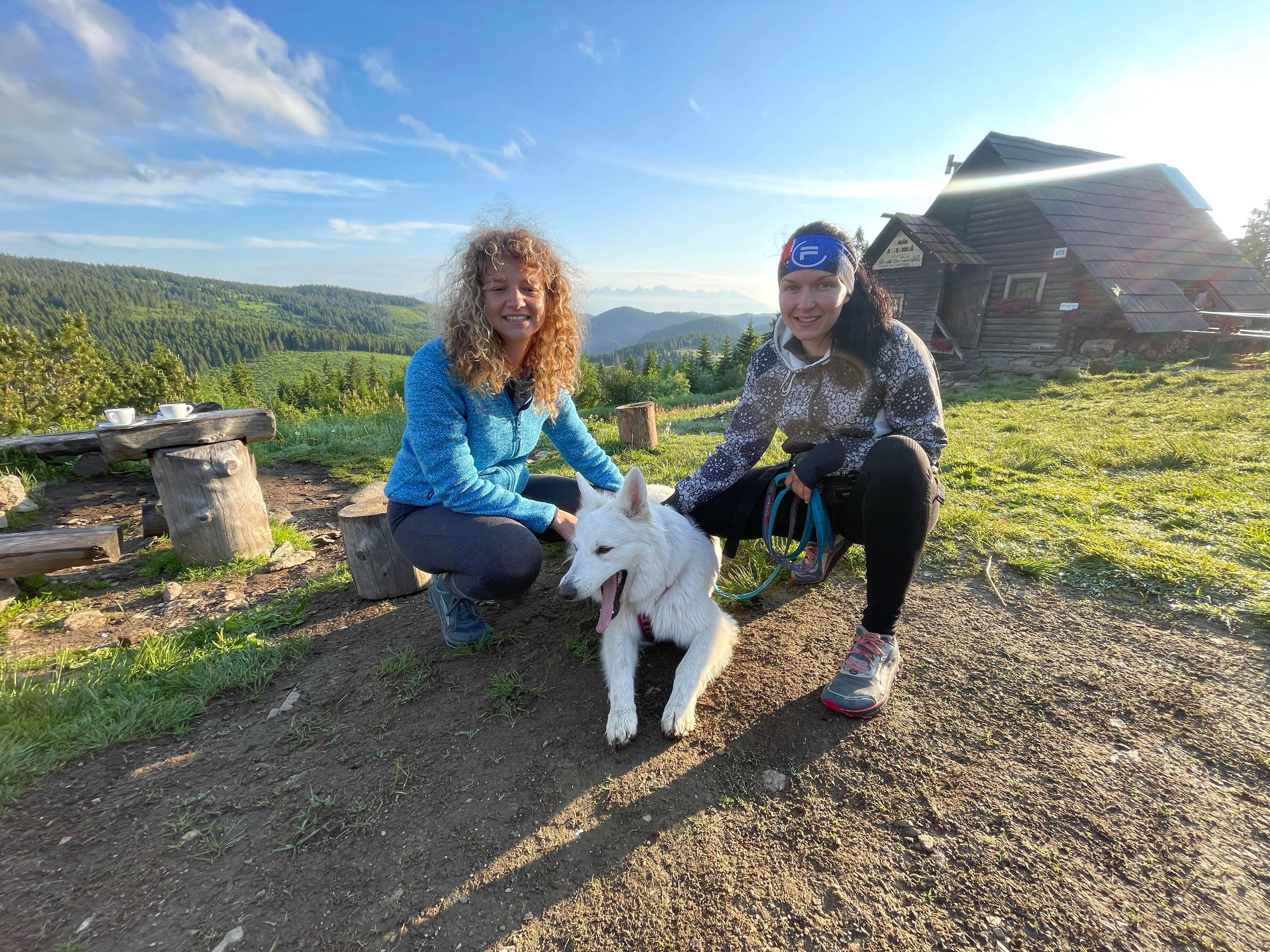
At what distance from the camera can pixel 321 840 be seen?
6.16 feet

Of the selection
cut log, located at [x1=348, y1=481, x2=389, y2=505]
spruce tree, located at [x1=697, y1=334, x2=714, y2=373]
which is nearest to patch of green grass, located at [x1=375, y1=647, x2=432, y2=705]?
cut log, located at [x1=348, y1=481, x2=389, y2=505]

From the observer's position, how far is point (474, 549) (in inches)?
A: 107

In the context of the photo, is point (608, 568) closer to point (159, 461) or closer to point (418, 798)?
point (418, 798)

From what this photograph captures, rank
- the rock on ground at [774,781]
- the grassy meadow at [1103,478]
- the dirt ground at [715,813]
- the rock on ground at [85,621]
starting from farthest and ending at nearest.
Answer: the rock on ground at [85,621] → the grassy meadow at [1103,478] → the rock on ground at [774,781] → the dirt ground at [715,813]

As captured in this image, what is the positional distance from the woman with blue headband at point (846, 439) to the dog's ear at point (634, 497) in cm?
59

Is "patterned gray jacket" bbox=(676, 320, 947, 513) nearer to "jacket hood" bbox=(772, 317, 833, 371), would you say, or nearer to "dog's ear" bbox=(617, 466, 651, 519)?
"jacket hood" bbox=(772, 317, 833, 371)

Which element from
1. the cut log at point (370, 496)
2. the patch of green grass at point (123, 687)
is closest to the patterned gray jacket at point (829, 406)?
the cut log at point (370, 496)

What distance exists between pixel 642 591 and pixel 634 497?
0.51 m

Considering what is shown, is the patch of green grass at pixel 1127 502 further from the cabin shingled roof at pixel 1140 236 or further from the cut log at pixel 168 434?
the cabin shingled roof at pixel 1140 236

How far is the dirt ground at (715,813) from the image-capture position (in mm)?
1546

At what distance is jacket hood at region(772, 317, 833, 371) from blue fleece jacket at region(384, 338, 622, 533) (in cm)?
133

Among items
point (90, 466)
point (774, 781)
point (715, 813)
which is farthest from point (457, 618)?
point (90, 466)

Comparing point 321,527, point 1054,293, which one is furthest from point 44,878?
point 1054,293

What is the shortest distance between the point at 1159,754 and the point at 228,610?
17.1 ft
